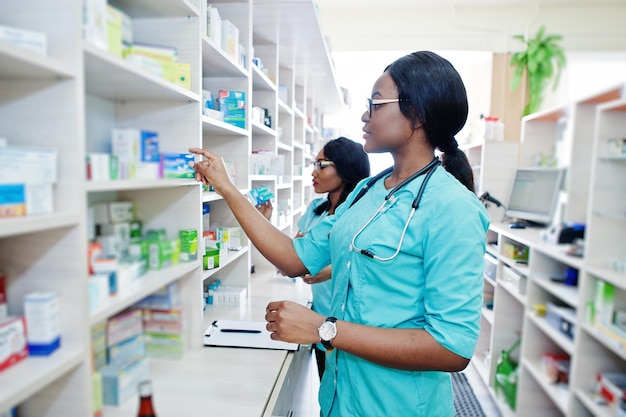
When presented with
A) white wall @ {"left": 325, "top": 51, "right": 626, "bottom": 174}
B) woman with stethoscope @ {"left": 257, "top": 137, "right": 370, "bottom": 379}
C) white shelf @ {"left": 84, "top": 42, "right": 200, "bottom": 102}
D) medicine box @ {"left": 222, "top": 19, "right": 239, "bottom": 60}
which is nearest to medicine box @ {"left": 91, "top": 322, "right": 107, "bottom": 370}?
white shelf @ {"left": 84, "top": 42, "right": 200, "bottom": 102}

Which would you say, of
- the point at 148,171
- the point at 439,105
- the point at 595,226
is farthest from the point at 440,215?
the point at 595,226

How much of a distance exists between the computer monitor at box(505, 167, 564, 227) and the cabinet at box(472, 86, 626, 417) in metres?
0.09

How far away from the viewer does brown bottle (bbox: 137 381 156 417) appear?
0.66 m

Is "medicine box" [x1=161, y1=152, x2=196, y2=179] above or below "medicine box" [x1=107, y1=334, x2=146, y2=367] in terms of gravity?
above

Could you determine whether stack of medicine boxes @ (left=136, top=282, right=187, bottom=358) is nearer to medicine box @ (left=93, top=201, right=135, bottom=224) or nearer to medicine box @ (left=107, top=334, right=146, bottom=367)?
medicine box @ (left=107, top=334, right=146, bottom=367)

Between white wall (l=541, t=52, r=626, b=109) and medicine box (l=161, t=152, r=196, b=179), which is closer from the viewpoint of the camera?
medicine box (l=161, t=152, r=196, b=179)

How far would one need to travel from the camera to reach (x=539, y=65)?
13.9 ft

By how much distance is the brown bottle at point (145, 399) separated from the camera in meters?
0.66

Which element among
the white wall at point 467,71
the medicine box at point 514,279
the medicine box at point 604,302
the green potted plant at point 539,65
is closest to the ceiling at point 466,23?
the white wall at point 467,71

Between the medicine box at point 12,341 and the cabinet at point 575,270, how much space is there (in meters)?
2.08

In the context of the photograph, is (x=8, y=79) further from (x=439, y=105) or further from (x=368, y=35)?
(x=368, y=35)

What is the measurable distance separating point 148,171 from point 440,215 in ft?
2.22

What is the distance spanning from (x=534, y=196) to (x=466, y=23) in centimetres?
297

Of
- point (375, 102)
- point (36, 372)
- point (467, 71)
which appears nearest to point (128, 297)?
point (36, 372)
